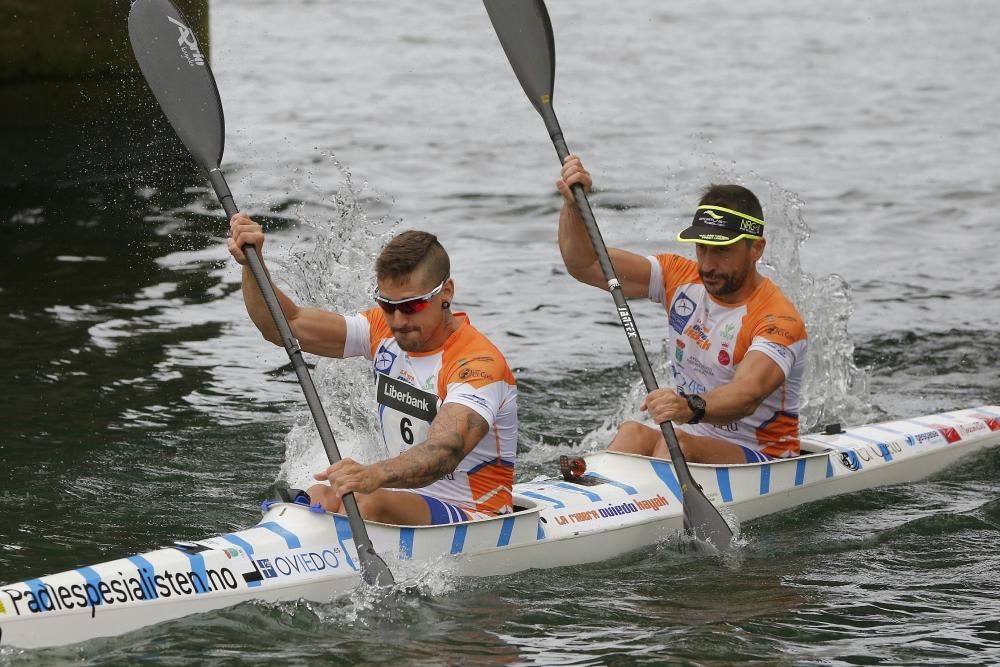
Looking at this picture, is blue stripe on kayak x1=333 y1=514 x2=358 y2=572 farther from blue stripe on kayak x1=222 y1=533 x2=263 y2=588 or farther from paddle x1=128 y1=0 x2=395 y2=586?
paddle x1=128 y1=0 x2=395 y2=586

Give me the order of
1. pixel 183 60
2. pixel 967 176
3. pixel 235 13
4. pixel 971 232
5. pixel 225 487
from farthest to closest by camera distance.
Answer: pixel 235 13, pixel 967 176, pixel 971 232, pixel 225 487, pixel 183 60

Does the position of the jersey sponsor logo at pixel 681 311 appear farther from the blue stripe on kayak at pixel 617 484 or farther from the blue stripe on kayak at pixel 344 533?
the blue stripe on kayak at pixel 344 533

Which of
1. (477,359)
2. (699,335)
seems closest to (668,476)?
(699,335)

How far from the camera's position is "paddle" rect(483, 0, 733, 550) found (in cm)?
662

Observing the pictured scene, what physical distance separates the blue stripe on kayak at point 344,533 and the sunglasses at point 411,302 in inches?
33.6

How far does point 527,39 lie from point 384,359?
2.43 metres

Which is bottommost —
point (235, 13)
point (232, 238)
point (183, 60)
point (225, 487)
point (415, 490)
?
point (225, 487)

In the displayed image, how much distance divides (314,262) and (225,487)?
2.39m

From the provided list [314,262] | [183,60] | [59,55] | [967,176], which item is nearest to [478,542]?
[183,60]

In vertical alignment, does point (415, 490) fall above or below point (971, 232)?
below

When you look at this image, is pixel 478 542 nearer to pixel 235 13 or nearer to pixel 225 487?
pixel 225 487

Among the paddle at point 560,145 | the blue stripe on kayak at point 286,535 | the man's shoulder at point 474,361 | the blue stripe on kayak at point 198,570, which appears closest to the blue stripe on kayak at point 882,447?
the paddle at point 560,145

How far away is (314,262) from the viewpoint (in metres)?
9.69

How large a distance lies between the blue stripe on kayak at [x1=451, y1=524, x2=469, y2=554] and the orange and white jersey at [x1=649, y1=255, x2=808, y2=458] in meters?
1.57
